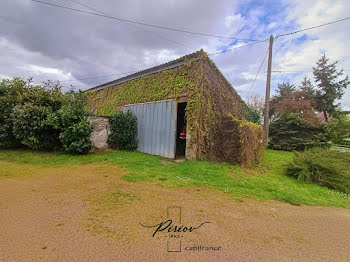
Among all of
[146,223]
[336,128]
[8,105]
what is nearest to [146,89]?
[8,105]

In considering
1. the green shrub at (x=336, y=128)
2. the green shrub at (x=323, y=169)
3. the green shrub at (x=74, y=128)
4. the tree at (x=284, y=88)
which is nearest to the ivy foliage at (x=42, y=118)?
the green shrub at (x=74, y=128)

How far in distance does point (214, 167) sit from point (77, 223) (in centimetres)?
416

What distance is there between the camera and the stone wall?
7.41 m

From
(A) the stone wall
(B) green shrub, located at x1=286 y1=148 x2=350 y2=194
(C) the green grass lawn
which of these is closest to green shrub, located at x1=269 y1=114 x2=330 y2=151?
(B) green shrub, located at x1=286 y1=148 x2=350 y2=194

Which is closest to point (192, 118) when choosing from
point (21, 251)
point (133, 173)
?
point (133, 173)

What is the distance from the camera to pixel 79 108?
21.9ft

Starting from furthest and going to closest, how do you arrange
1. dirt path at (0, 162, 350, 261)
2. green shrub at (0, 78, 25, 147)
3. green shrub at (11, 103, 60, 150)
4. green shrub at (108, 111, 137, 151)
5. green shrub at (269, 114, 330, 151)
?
green shrub at (269, 114, 330, 151) → green shrub at (108, 111, 137, 151) → green shrub at (0, 78, 25, 147) → green shrub at (11, 103, 60, 150) → dirt path at (0, 162, 350, 261)

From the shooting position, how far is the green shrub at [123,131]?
789 centimetres

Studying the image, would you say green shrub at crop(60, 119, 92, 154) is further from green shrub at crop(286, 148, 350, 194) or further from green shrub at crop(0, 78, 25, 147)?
green shrub at crop(286, 148, 350, 194)

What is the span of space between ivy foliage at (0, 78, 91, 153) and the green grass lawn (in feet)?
2.17

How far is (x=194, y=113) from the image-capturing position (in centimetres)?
619

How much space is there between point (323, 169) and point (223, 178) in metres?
3.17

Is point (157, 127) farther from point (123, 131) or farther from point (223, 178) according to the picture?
point (223, 178)

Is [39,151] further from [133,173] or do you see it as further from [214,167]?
[214,167]
